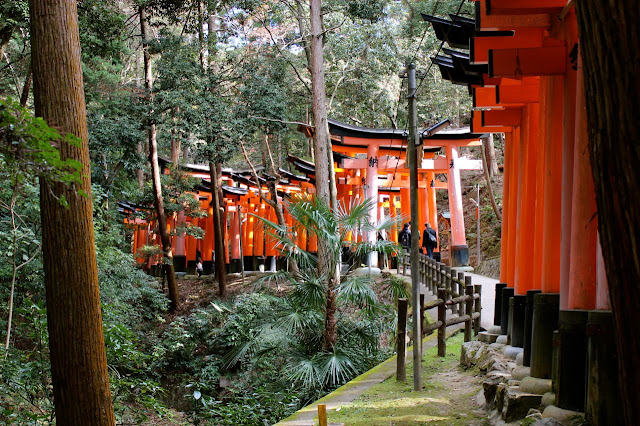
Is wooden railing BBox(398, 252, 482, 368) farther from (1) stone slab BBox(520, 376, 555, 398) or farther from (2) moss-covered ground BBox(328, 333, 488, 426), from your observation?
(1) stone slab BBox(520, 376, 555, 398)

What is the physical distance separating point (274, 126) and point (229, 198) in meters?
11.7

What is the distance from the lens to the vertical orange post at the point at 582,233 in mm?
5406

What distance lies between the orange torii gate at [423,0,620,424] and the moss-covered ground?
87 cm

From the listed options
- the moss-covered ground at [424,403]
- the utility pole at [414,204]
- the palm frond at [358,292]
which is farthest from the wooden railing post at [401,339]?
the palm frond at [358,292]

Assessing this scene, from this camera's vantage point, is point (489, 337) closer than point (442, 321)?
Yes

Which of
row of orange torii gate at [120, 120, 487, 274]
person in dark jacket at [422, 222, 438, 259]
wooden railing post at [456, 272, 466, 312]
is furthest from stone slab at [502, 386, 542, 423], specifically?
person in dark jacket at [422, 222, 438, 259]

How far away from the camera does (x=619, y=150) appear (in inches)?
86.2

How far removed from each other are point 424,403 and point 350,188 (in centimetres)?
2066

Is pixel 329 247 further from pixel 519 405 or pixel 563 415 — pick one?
pixel 563 415

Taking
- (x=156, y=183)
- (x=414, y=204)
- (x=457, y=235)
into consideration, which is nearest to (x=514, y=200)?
(x=414, y=204)

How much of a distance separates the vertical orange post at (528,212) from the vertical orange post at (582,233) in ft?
8.42

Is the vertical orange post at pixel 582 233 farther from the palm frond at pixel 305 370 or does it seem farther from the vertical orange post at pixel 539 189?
the palm frond at pixel 305 370

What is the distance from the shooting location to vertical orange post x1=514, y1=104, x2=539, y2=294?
8133mm

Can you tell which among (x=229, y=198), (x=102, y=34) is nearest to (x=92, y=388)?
(x=102, y=34)
